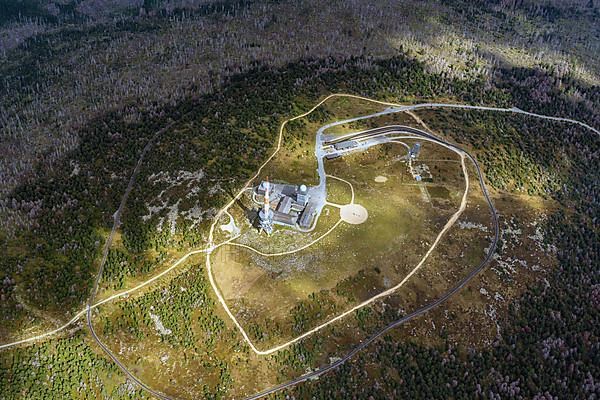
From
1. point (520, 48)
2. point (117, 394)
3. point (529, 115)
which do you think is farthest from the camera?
point (520, 48)

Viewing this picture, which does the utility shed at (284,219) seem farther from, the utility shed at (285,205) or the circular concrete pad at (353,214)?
the circular concrete pad at (353,214)

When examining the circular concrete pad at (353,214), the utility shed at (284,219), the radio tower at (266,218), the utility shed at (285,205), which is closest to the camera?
the radio tower at (266,218)

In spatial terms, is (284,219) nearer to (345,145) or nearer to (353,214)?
(353,214)

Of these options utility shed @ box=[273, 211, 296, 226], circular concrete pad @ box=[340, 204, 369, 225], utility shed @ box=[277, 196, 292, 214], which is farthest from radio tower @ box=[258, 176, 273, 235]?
circular concrete pad @ box=[340, 204, 369, 225]

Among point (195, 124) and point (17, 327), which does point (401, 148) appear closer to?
point (195, 124)

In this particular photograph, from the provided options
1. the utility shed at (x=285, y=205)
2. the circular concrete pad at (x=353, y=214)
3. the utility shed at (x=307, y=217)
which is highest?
the utility shed at (x=285, y=205)

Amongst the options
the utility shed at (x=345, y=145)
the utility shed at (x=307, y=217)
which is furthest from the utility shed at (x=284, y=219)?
the utility shed at (x=345, y=145)


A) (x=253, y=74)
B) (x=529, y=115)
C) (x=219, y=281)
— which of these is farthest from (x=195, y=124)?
(x=529, y=115)

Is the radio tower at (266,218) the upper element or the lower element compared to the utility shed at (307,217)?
upper

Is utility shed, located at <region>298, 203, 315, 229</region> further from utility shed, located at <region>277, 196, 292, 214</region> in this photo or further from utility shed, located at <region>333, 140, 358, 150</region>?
utility shed, located at <region>333, 140, 358, 150</region>
